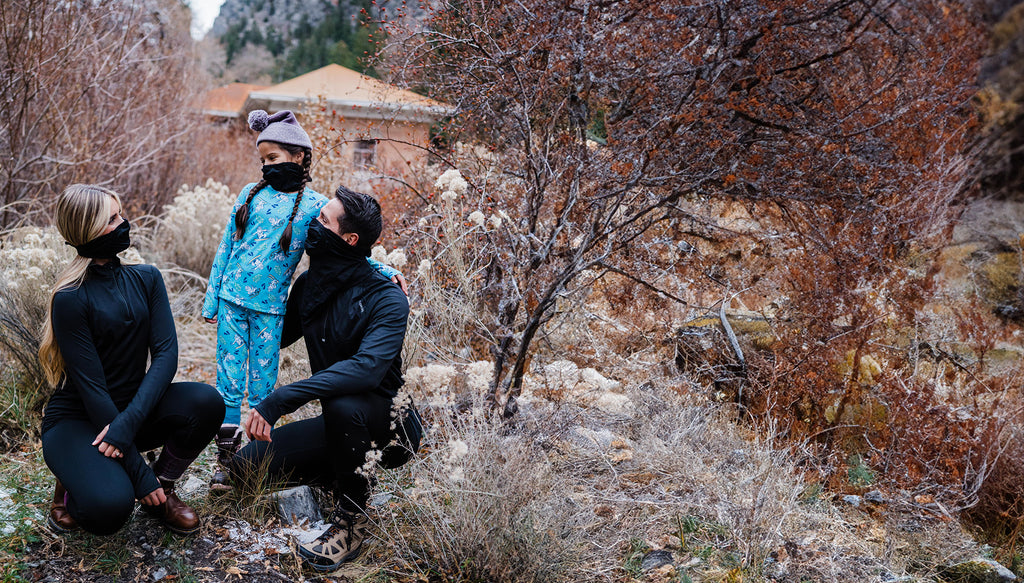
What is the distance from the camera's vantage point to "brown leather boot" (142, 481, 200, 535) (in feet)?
8.28

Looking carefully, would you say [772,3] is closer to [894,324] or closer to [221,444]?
[894,324]

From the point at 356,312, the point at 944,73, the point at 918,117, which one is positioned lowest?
the point at 356,312

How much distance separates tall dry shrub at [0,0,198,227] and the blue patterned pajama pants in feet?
8.48

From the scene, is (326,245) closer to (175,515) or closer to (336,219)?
(336,219)

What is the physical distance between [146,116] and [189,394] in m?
7.43

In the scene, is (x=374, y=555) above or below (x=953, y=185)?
below

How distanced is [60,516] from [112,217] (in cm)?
110

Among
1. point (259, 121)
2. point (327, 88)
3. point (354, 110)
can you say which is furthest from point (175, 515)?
point (327, 88)

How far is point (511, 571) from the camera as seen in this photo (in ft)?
7.76

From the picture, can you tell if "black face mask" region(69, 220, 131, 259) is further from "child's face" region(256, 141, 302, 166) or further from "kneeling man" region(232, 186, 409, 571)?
"child's face" region(256, 141, 302, 166)

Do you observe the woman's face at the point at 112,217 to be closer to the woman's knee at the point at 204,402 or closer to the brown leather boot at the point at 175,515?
the woman's knee at the point at 204,402

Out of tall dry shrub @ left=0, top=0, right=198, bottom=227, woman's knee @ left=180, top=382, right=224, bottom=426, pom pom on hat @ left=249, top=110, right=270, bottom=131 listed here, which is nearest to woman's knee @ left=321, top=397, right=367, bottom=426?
woman's knee @ left=180, top=382, right=224, bottom=426

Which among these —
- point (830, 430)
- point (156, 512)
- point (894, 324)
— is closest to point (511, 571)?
point (156, 512)

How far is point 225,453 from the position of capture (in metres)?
2.98
